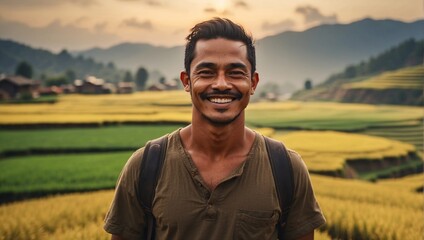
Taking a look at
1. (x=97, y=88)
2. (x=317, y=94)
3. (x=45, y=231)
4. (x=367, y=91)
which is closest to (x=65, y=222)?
(x=45, y=231)

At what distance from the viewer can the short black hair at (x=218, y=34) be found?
2266 millimetres

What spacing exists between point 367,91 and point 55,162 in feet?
189

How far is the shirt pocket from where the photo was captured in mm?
→ 2115

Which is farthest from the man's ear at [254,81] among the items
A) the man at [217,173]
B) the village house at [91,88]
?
the village house at [91,88]

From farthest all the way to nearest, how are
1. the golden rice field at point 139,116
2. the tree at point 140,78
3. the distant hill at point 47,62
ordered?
the distant hill at point 47,62 < the tree at point 140,78 < the golden rice field at point 139,116

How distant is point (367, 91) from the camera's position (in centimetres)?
6538

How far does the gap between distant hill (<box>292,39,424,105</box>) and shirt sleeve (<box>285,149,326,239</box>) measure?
5982 centimetres

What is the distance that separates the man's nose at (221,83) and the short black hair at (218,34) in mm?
207

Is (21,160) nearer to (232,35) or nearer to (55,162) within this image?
(55,162)

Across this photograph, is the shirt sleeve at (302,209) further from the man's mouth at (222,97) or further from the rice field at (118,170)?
the rice field at (118,170)

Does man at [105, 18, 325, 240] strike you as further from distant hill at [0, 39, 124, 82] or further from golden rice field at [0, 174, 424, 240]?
distant hill at [0, 39, 124, 82]

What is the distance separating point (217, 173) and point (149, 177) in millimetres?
367

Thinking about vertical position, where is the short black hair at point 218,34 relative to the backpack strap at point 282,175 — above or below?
above

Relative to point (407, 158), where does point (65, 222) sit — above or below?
above
